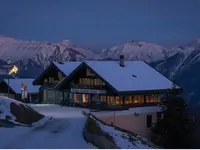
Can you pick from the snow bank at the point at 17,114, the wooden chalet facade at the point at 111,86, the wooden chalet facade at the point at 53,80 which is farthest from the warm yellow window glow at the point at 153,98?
the snow bank at the point at 17,114

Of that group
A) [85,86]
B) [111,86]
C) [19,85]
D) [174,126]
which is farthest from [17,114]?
[19,85]

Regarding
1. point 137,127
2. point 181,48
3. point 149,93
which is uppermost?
point 181,48

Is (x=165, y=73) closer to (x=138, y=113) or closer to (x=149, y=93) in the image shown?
(x=149, y=93)

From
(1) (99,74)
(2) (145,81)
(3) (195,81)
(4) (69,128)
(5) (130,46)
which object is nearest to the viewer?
(4) (69,128)

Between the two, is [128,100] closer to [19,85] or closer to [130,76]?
[130,76]

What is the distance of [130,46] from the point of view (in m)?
37.0

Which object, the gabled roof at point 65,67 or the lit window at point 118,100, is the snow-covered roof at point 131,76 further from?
the gabled roof at point 65,67

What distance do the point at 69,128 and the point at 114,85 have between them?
10.6 m

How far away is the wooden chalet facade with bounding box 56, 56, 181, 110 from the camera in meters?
26.5

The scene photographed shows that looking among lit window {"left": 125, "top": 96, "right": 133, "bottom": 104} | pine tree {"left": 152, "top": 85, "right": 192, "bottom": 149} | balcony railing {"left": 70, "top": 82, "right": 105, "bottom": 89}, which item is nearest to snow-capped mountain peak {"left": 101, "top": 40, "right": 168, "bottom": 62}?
lit window {"left": 125, "top": 96, "right": 133, "bottom": 104}

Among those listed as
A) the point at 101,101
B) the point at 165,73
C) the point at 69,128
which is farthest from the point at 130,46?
the point at 69,128

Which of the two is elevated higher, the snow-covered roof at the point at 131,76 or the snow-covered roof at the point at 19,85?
the snow-covered roof at the point at 131,76

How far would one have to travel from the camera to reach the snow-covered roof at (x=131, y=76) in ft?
87.2

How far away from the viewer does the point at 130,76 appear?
28359 millimetres
